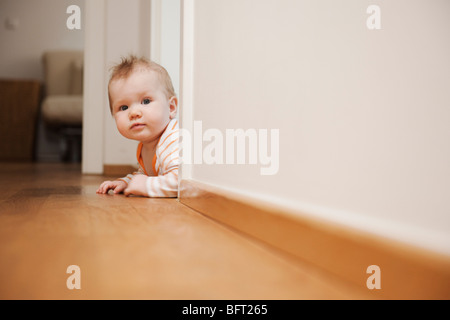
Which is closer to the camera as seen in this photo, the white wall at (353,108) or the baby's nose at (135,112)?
the white wall at (353,108)

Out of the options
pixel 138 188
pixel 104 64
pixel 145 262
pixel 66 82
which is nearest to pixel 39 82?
pixel 66 82

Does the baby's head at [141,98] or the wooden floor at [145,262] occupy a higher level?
the baby's head at [141,98]

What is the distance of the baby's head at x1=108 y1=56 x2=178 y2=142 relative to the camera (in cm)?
97

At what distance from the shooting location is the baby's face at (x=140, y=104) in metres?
0.97

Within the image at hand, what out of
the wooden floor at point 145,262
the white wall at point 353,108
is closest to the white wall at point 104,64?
the wooden floor at point 145,262

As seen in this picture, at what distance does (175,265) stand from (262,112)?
0.23 meters

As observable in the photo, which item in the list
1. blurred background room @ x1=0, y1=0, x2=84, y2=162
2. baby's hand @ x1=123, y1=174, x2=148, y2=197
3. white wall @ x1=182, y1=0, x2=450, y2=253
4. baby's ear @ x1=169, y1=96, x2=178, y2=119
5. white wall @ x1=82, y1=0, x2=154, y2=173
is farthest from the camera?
blurred background room @ x1=0, y1=0, x2=84, y2=162

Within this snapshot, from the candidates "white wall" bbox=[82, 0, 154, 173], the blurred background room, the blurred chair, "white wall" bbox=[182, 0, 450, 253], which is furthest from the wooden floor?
the blurred chair

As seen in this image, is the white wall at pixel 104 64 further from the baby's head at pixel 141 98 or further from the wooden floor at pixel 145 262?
the wooden floor at pixel 145 262

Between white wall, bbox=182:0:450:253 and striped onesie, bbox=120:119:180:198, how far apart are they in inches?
14.5

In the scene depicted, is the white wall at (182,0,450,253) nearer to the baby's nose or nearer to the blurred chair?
the baby's nose

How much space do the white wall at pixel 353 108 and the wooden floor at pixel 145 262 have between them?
0.20ft
